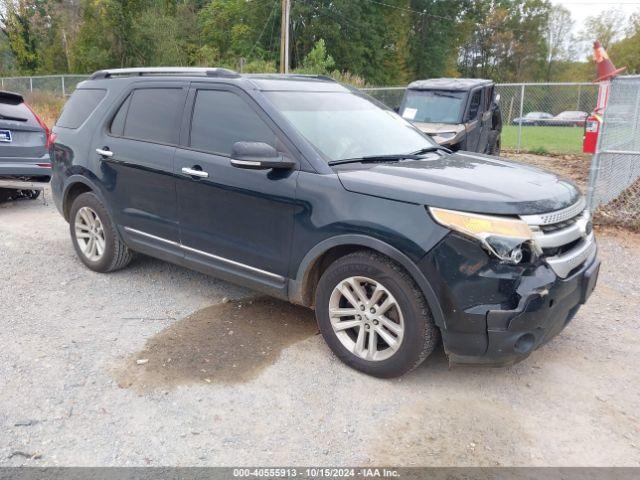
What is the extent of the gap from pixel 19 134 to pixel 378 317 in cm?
649

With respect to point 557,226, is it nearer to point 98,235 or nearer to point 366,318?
point 366,318

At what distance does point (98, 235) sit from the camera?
5.19m

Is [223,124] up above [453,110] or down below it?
above

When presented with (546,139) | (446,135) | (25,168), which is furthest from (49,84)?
(546,139)

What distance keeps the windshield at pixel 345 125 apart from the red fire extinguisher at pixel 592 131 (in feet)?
10.9

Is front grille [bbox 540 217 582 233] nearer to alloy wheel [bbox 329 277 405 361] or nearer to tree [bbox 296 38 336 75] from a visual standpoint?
alloy wheel [bbox 329 277 405 361]

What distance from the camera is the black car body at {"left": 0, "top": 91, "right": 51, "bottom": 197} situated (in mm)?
7402

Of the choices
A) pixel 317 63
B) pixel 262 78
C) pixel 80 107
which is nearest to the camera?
pixel 262 78

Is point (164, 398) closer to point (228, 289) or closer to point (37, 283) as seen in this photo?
point (228, 289)

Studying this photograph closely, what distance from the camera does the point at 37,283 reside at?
5.06 m

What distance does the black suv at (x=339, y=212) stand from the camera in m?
3.03

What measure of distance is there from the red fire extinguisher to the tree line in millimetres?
19663

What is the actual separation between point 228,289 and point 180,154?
134 centimetres

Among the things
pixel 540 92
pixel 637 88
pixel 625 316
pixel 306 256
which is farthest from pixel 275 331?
pixel 540 92
